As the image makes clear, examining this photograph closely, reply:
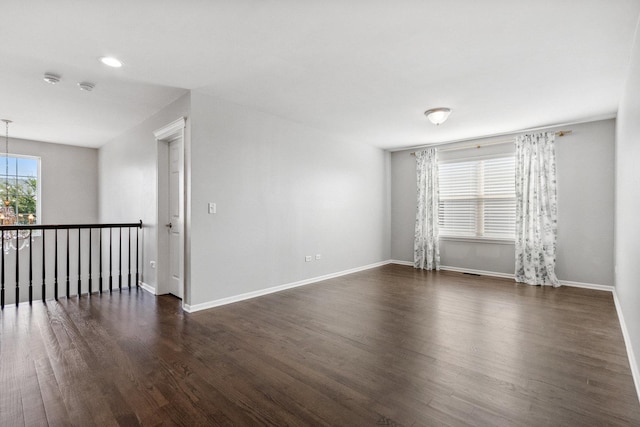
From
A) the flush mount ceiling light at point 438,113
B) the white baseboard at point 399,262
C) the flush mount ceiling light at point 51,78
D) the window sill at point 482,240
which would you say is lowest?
the white baseboard at point 399,262

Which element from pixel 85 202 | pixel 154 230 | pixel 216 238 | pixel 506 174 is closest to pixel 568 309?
pixel 506 174

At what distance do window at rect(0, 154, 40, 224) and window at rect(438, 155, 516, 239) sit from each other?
808 centimetres

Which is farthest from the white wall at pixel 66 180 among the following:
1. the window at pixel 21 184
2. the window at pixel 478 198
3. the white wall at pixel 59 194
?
the window at pixel 478 198

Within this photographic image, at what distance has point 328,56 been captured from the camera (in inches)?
107

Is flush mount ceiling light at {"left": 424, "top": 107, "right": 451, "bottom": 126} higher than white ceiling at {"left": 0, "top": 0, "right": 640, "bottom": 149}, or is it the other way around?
white ceiling at {"left": 0, "top": 0, "right": 640, "bottom": 149}

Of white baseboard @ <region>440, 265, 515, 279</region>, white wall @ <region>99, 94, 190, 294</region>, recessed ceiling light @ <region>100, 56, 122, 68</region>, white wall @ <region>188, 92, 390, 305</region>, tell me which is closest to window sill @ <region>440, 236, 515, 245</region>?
white baseboard @ <region>440, 265, 515, 279</region>

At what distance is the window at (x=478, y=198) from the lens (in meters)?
5.39

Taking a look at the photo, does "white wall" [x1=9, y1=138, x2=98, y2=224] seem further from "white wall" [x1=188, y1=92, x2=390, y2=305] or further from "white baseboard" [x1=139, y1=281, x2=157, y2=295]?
"white wall" [x1=188, y1=92, x2=390, y2=305]

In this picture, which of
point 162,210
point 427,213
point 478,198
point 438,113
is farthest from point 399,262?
point 162,210

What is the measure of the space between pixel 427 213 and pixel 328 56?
13.9ft

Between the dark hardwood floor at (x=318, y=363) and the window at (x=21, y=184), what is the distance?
139 inches

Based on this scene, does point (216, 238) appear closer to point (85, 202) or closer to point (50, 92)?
point (50, 92)

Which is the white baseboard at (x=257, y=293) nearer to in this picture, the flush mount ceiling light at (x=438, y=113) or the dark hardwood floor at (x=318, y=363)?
the dark hardwood floor at (x=318, y=363)

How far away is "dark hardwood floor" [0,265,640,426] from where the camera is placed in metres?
1.78
